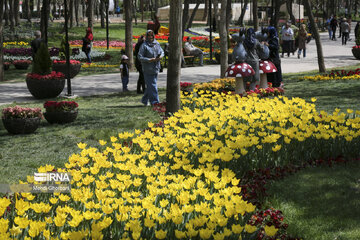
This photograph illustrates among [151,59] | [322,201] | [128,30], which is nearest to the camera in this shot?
[322,201]

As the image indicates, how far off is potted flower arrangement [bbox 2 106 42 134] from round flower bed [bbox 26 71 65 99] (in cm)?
488

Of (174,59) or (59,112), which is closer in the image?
(174,59)

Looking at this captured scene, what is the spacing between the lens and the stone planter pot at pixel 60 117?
10.7m

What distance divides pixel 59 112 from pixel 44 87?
4.38 metres

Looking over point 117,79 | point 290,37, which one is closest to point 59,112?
point 117,79

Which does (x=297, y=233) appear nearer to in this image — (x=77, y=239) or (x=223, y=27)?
(x=77, y=239)

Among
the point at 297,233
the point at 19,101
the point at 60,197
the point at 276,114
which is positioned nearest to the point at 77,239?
the point at 60,197

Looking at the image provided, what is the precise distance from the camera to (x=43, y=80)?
14.8 m

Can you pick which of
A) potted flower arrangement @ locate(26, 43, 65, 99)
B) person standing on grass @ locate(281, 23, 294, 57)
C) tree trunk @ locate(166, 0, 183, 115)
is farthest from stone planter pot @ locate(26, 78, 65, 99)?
person standing on grass @ locate(281, 23, 294, 57)

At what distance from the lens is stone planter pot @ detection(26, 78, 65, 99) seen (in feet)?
48.5

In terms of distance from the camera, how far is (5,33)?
39.4 m

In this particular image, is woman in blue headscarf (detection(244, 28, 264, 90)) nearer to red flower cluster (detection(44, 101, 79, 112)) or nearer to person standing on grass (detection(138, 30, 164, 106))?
person standing on grass (detection(138, 30, 164, 106))

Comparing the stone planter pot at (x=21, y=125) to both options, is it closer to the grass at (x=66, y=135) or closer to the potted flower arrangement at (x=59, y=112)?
the grass at (x=66, y=135)

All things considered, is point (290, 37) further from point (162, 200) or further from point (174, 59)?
point (162, 200)
